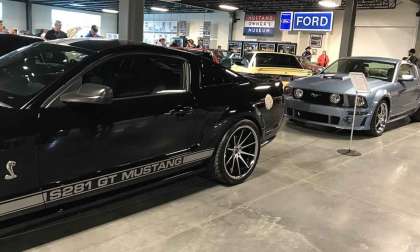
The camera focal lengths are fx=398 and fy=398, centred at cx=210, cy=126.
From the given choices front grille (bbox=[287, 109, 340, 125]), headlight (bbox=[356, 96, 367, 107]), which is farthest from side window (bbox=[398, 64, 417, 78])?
front grille (bbox=[287, 109, 340, 125])

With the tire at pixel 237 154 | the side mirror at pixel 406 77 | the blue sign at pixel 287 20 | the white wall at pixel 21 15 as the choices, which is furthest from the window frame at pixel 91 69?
the white wall at pixel 21 15

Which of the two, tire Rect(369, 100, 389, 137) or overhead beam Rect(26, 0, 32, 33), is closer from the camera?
tire Rect(369, 100, 389, 137)

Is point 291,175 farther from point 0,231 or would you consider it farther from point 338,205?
point 0,231

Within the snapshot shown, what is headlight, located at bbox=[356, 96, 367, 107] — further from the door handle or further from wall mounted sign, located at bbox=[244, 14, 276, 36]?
wall mounted sign, located at bbox=[244, 14, 276, 36]

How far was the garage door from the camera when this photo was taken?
1708 cm

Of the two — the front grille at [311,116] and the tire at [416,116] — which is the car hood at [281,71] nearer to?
the tire at [416,116]

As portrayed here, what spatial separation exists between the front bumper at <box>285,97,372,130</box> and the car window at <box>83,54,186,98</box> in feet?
12.0

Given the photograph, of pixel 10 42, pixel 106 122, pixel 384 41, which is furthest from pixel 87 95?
pixel 384 41

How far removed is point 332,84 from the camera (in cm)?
661

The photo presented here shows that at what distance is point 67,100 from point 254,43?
1952 centimetres

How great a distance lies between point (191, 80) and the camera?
11.3 ft

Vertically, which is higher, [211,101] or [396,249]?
[211,101]

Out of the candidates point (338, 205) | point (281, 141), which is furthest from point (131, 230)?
point (281, 141)

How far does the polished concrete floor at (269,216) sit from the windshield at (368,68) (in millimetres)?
2659
